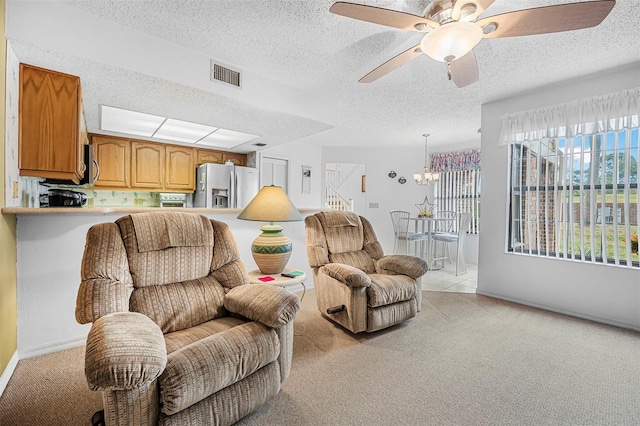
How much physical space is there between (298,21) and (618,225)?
10.8ft

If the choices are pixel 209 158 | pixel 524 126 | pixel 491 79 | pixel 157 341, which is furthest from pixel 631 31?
pixel 209 158

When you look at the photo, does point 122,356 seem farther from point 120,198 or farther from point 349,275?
point 120,198

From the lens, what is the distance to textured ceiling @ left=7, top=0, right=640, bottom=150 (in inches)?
78.4

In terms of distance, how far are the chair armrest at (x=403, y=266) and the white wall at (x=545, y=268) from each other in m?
1.33

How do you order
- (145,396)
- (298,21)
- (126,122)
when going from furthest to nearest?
(126,122)
(298,21)
(145,396)

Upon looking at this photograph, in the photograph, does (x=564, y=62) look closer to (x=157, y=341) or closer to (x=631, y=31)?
(x=631, y=31)

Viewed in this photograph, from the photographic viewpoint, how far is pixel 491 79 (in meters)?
3.01

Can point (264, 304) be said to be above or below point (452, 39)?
below

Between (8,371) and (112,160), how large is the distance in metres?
3.20

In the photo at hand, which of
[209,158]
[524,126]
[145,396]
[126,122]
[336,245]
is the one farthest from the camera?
[209,158]

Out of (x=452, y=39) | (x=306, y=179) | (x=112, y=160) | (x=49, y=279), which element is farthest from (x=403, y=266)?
(x=112, y=160)

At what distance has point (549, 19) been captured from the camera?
1.49m

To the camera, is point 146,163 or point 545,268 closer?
point 545,268

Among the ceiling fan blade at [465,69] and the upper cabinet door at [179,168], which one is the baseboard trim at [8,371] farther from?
the ceiling fan blade at [465,69]
